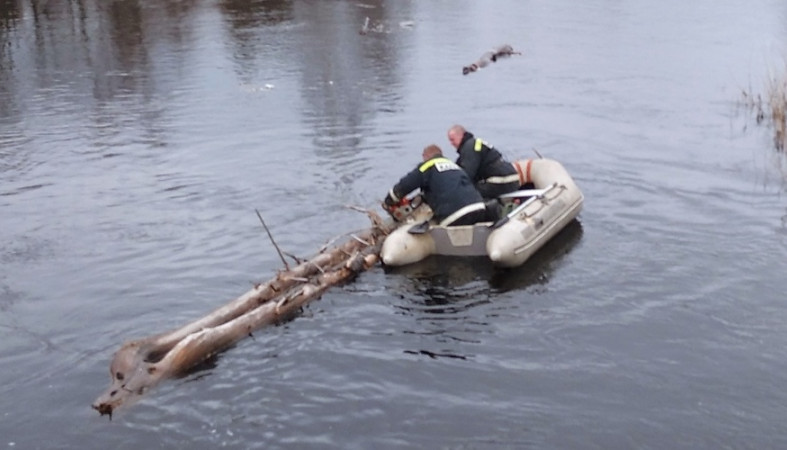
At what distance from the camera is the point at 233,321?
34.3ft

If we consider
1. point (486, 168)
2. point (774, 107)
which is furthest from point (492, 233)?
point (774, 107)

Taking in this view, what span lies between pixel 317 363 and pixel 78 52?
2594cm

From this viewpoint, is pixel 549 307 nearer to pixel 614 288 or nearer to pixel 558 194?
pixel 614 288

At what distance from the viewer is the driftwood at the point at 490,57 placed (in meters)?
28.5

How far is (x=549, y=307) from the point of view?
38.0 feet

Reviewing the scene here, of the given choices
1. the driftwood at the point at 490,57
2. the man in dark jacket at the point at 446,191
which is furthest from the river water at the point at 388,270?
the man in dark jacket at the point at 446,191

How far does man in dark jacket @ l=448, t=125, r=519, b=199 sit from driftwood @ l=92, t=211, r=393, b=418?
58.6 inches

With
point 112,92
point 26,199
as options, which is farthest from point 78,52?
point 26,199

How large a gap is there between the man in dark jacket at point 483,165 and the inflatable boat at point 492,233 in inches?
8.9

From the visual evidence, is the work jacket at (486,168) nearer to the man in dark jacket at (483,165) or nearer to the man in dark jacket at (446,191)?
the man in dark jacket at (483,165)

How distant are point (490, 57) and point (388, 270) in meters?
18.4

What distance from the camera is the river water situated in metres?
9.22

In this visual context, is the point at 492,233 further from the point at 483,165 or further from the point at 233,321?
the point at 233,321

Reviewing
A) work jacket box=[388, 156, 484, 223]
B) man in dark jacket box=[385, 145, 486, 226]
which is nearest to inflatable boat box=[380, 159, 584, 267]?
man in dark jacket box=[385, 145, 486, 226]
